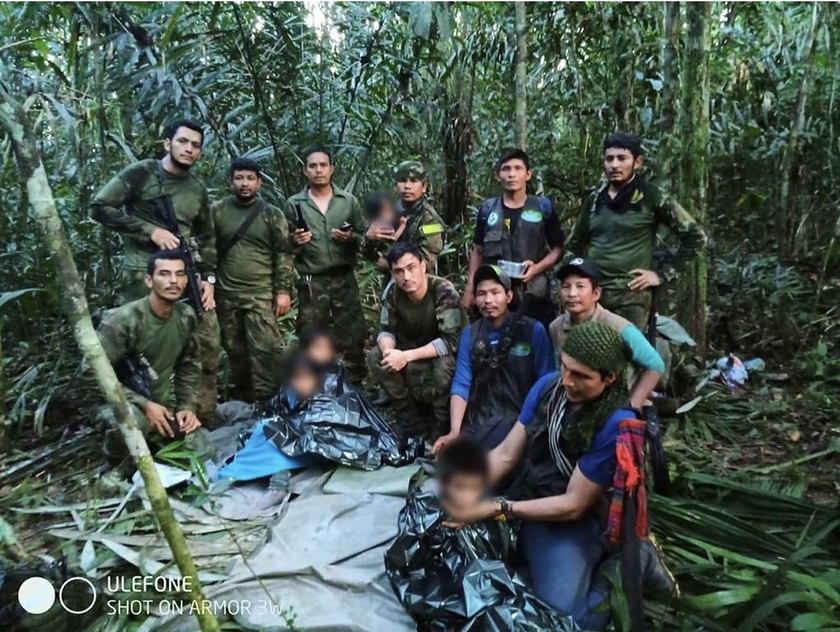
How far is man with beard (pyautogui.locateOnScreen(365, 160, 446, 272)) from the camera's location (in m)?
4.80

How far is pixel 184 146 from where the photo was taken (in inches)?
169

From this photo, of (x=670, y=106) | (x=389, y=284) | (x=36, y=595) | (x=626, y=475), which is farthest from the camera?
(x=670, y=106)

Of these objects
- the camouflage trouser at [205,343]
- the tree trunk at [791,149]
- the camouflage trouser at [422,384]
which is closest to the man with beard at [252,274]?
the camouflage trouser at [205,343]

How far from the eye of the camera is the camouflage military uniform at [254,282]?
4.81m

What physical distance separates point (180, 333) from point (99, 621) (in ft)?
6.22

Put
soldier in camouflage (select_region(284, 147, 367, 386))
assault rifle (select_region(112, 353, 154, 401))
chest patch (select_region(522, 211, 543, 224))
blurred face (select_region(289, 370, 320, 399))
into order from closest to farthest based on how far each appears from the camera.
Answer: assault rifle (select_region(112, 353, 154, 401)), blurred face (select_region(289, 370, 320, 399)), chest patch (select_region(522, 211, 543, 224)), soldier in camouflage (select_region(284, 147, 367, 386))

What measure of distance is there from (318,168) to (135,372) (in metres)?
1.96

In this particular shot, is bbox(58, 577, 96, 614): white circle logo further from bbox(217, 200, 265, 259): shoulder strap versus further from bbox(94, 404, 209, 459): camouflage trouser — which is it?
bbox(217, 200, 265, 259): shoulder strap

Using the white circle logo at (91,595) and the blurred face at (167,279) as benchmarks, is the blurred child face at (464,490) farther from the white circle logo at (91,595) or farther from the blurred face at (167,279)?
the blurred face at (167,279)

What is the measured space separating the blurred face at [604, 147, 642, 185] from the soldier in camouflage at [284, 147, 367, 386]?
1940 mm

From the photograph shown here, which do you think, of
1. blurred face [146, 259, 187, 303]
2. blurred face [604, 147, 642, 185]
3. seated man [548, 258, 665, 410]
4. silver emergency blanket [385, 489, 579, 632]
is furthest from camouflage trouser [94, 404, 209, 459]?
blurred face [604, 147, 642, 185]

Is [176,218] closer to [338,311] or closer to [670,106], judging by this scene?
[338,311]

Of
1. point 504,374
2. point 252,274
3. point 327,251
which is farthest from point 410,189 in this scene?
point 504,374

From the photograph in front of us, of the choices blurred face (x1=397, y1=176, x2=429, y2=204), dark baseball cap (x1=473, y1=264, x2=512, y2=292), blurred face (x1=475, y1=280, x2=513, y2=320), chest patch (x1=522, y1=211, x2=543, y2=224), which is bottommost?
blurred face (x1=475, y1=280, x2=513, y2=320)
